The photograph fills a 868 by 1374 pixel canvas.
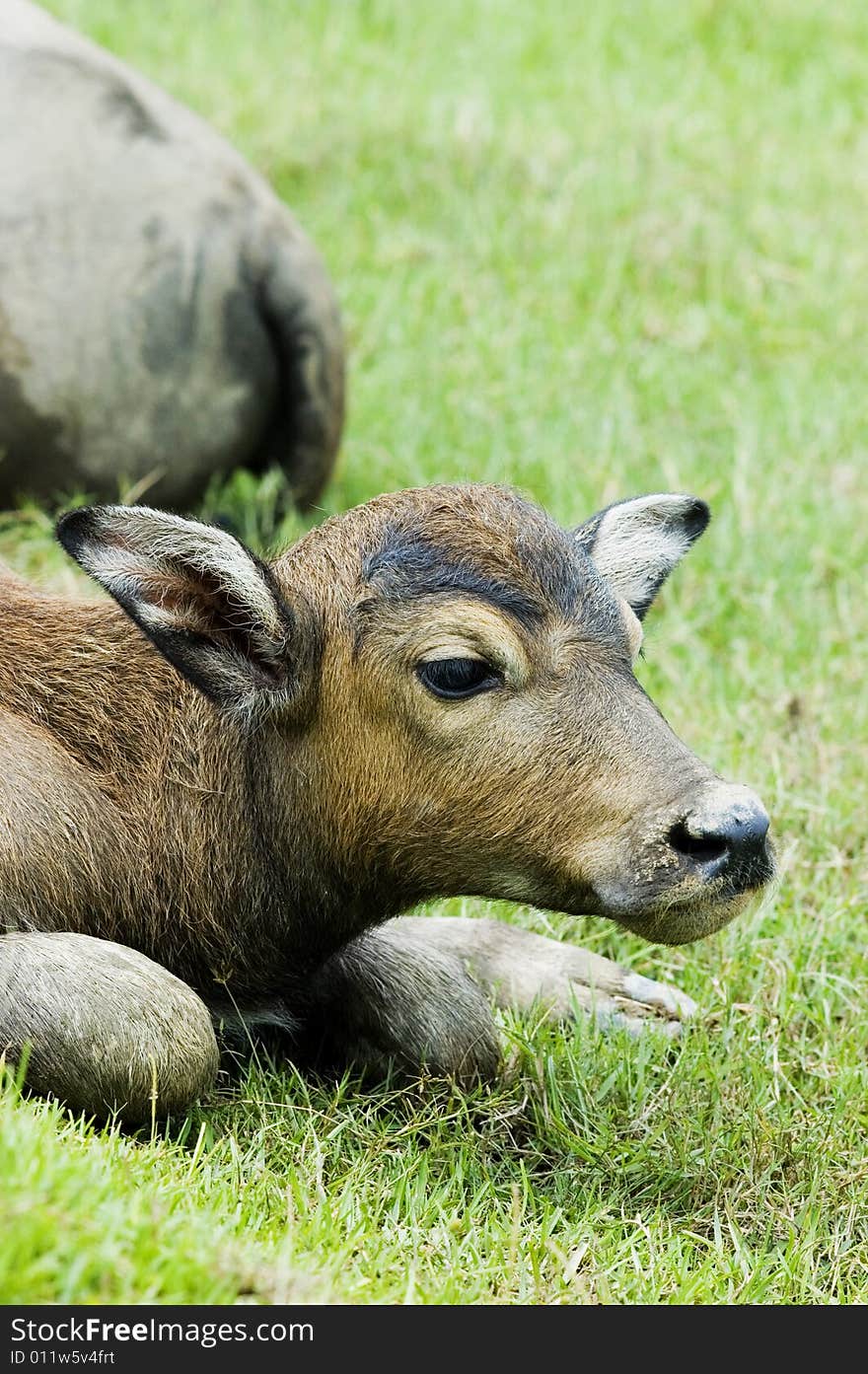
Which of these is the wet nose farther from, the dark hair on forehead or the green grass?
the green grass

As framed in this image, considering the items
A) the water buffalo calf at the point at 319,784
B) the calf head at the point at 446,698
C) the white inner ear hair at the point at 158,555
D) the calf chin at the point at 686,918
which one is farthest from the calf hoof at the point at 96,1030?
the calf chin at the point at 686,918

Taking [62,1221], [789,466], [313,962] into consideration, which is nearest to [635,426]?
[789,466]

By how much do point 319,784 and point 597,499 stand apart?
4772 millimetres

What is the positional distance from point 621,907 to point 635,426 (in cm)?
642

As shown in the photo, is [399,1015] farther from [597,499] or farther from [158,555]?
[597,499]

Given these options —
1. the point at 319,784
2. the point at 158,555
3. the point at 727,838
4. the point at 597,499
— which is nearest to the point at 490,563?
the point at 319,784

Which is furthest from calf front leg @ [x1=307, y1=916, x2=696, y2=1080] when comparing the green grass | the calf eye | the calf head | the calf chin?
the calf eye

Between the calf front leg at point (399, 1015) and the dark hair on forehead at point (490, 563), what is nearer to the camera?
the dark hair on forehead at point (490, 563)

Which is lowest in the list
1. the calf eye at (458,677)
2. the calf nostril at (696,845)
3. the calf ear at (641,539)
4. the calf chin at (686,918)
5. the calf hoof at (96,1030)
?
the calf hoof at (96,1030)

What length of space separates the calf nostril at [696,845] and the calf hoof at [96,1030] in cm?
155

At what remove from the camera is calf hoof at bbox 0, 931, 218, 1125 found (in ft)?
19.3

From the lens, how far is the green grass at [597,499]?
18.4ft

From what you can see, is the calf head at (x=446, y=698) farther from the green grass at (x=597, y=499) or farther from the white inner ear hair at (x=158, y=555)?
the green grass at (x=597, y=499)

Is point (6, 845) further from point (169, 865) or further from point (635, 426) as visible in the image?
point (635, 426)
